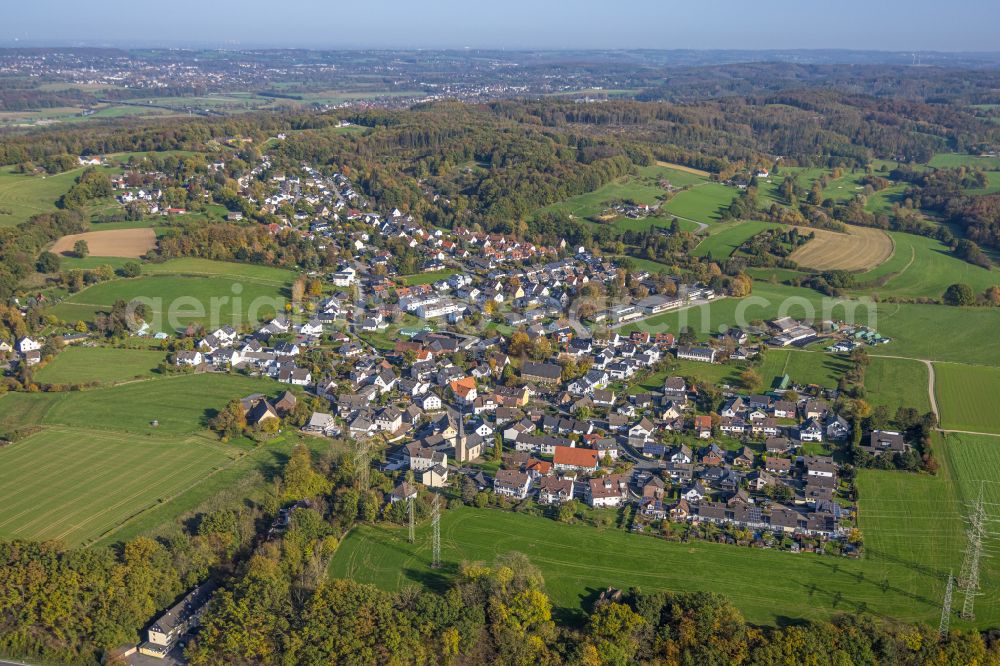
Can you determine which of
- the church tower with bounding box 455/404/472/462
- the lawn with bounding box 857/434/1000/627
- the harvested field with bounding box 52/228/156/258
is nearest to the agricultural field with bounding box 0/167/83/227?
the harvested field with bounding box 52/228/156/258

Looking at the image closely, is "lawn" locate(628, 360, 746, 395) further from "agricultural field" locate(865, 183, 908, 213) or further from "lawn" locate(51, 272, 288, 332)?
"agricultural field" locate(865, 183, 908, 213)

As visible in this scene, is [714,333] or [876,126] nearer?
[714,333]

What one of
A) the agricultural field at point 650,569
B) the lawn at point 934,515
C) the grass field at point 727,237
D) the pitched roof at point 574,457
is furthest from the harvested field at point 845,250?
the agricultural field at point 650,569

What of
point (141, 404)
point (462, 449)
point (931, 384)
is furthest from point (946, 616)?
point (141, 404)

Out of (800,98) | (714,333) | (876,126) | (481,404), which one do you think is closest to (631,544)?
(481,404)

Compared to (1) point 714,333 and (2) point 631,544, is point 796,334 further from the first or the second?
(2) point 631,544

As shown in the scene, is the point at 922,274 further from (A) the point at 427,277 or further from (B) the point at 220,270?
(B) the point at 220,270

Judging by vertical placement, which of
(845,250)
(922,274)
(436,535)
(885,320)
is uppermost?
(845,250)
